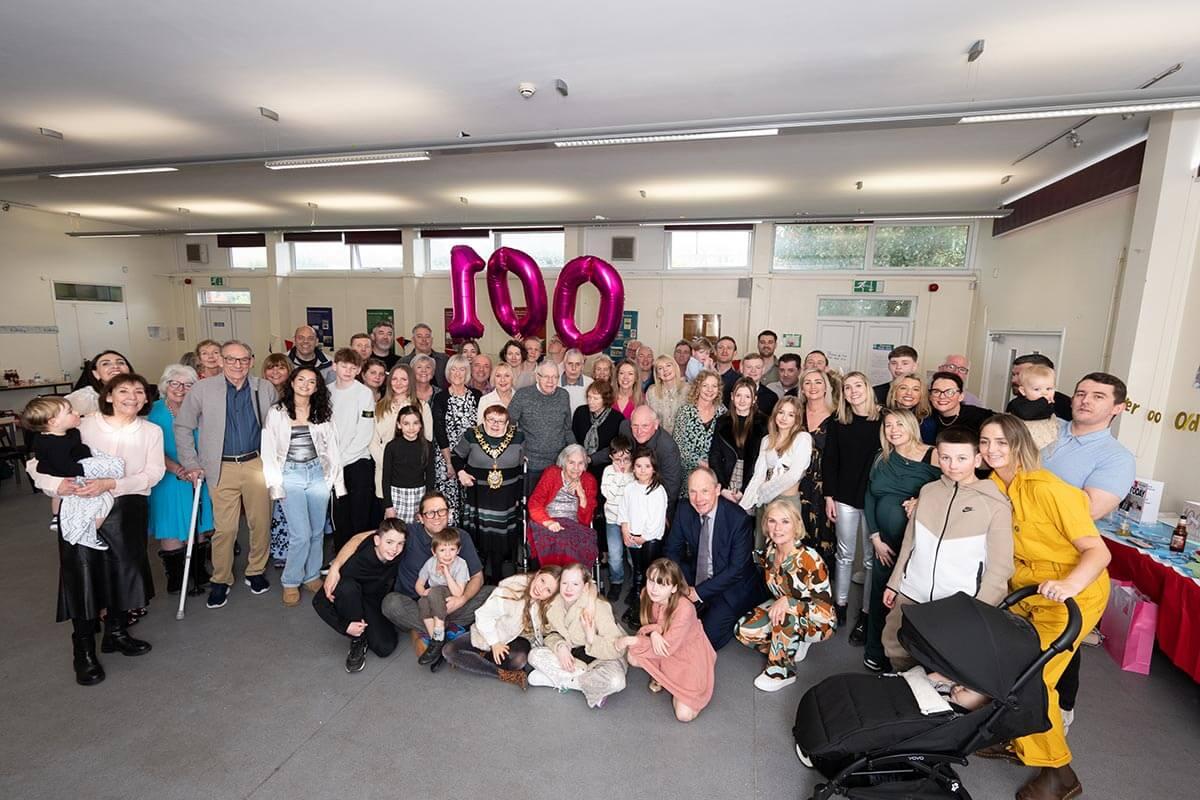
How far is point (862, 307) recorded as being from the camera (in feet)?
27.1

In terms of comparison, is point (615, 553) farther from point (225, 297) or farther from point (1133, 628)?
point (225, 297)

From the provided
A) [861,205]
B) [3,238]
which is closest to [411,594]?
[861,205]

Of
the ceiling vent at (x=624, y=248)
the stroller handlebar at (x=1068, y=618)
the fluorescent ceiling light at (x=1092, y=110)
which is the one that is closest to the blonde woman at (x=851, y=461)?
the stroller handlebar at (x=1068, y=618)

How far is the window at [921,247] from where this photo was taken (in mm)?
7875

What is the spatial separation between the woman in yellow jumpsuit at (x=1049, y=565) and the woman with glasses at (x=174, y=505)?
186 inches

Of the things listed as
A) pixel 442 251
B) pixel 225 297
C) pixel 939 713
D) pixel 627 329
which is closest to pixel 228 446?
pixel 939 713

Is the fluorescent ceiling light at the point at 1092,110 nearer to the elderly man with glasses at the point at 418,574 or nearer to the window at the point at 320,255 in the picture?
the elderly man with glasses at the point at 418,574

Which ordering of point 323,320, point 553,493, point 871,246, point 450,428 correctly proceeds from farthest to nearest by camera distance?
1. point 323,320
2. point 871,246
3. point 450,428
4. point 553,493

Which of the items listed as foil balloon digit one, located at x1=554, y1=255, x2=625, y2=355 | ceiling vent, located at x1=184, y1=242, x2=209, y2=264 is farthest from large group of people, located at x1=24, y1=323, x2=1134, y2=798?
ceiling vent, located at x1=184, y1=242, x2=209, y2=264

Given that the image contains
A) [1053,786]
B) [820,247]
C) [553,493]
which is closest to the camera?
[1053,786]

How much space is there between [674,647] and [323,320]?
34.2 feet

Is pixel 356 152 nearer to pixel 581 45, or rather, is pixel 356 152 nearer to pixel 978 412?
pixel 581 45

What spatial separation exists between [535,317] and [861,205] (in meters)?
4.93

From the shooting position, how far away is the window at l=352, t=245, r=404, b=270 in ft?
33.3
